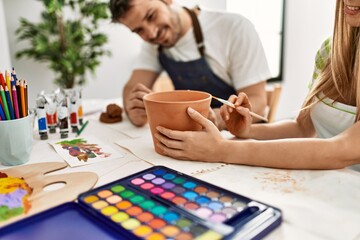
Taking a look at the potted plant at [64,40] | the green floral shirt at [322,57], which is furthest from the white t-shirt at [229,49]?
the potted plant at [64,40]

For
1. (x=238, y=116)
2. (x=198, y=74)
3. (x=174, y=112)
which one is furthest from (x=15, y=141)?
(x=198, y=74)

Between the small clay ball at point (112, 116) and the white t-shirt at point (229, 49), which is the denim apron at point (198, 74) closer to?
the white t-shirt at point (229, 49)

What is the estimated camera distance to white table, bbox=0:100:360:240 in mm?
432

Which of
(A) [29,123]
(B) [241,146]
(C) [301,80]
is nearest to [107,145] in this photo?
(A) [29,123]

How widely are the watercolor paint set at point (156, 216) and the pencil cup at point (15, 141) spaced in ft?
A: 0.79

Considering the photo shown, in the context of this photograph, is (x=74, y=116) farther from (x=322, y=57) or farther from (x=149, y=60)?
(x=322, y=57)

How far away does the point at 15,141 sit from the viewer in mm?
656

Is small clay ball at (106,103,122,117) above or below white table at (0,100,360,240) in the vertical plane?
above

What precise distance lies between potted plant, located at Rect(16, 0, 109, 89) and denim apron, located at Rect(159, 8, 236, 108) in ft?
3.06

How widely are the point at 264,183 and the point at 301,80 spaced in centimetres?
247

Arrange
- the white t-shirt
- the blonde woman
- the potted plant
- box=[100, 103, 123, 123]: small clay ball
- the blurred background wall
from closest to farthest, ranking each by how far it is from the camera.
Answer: the blonde woman → box=[100, 103, 123, 123]: small clay ball → the white t-shirt → the potted plant → the blurred background wall

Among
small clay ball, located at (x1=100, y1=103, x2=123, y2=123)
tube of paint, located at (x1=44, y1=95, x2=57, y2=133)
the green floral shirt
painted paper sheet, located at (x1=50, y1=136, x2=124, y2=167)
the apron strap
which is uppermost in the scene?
the apron strap

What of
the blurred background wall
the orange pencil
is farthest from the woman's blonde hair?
the blurred background wall

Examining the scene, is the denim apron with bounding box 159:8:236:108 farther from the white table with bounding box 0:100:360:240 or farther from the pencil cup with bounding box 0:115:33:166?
the pencil cup with bounding box 0:115:33:166
